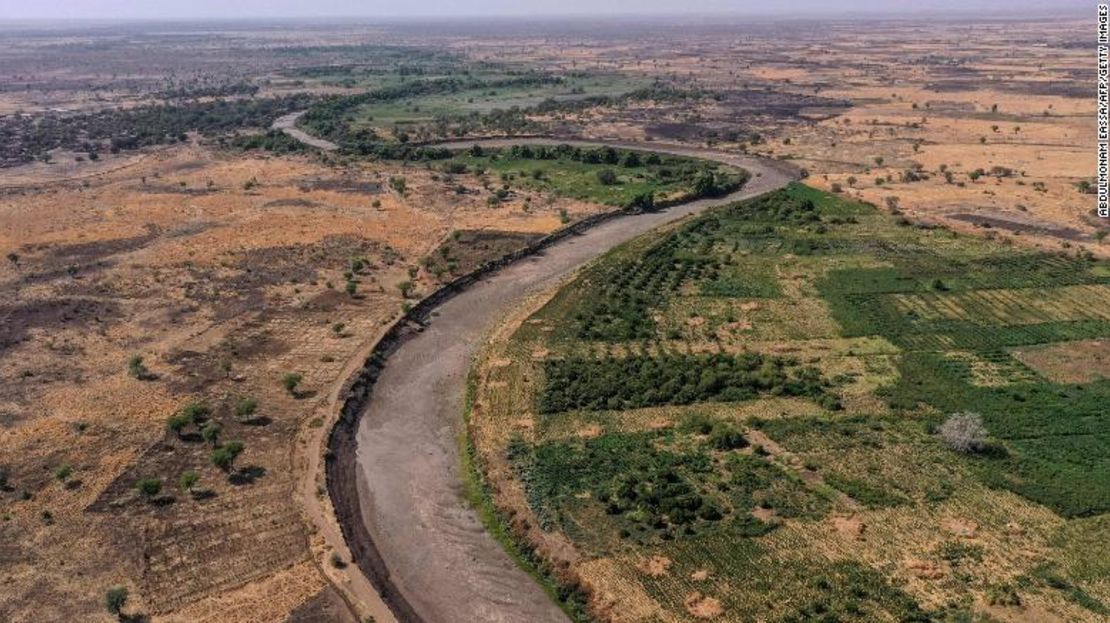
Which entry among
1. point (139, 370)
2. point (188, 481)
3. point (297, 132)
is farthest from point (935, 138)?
point (188, 481)

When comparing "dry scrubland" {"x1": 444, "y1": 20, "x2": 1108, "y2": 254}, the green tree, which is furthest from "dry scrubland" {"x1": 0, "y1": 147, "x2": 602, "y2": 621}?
"dry scrubland" {"x1": 444, "y1": 20, "x2": 1108, "y2": 254}

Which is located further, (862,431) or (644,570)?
(862,431)

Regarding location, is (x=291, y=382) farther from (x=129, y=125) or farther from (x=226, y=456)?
(x=129, y=125)

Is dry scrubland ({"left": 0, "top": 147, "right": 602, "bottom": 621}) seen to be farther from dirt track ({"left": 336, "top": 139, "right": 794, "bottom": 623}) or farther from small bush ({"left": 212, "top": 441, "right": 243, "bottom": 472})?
dirt track ({"left": 336, "top": 139, "right": 794, "bottom": 623})

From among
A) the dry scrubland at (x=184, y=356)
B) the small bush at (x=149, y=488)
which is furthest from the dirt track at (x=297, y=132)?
the small bush at (x=149, y=488)

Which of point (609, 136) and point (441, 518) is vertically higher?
point (609, 136)

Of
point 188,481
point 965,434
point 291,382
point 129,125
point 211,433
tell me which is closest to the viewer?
point 188,481

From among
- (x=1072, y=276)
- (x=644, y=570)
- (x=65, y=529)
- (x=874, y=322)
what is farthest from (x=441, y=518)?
(x=1072, y=276)

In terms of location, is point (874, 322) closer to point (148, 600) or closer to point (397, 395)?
point (397, 395)
